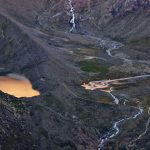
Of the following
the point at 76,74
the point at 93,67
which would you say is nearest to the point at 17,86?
the point at 76,74

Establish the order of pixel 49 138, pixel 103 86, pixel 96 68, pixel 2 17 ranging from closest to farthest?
pixel 49 138, pixel 103 86, pixel 96 68, pixel 2 17

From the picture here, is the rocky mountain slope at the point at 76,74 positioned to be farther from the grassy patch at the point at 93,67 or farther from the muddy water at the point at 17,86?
the muddy water at the point at 17,86

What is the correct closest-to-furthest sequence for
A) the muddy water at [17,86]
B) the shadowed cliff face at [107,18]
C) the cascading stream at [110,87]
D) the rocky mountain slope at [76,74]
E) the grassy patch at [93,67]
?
the rocky mountain slope at [76,74] < the cascading stream at [110,87] < the muddy water at [17,86] < the grassy patch at [93,67] < the shadowed cliff face at [107,18]

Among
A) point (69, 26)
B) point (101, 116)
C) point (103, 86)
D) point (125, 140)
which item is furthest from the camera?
point (69, 26)

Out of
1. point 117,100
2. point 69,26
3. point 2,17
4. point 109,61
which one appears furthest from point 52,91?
point 69,26

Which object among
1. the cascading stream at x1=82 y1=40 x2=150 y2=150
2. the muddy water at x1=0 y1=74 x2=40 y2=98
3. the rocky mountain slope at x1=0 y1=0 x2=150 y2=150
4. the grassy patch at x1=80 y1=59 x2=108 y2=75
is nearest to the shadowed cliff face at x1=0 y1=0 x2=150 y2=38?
the rocky mountain slope at x1=0 y1=0 x2=150 y2=150

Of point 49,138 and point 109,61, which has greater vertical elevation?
point 49,138

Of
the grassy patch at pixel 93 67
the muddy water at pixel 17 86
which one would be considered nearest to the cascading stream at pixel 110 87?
the grassy patch at pixel 93 67

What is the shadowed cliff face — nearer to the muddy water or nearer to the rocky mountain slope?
the rocky mountain slope

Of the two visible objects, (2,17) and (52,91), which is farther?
(2,17)

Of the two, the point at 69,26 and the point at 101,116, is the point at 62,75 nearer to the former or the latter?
the point at 101,116
